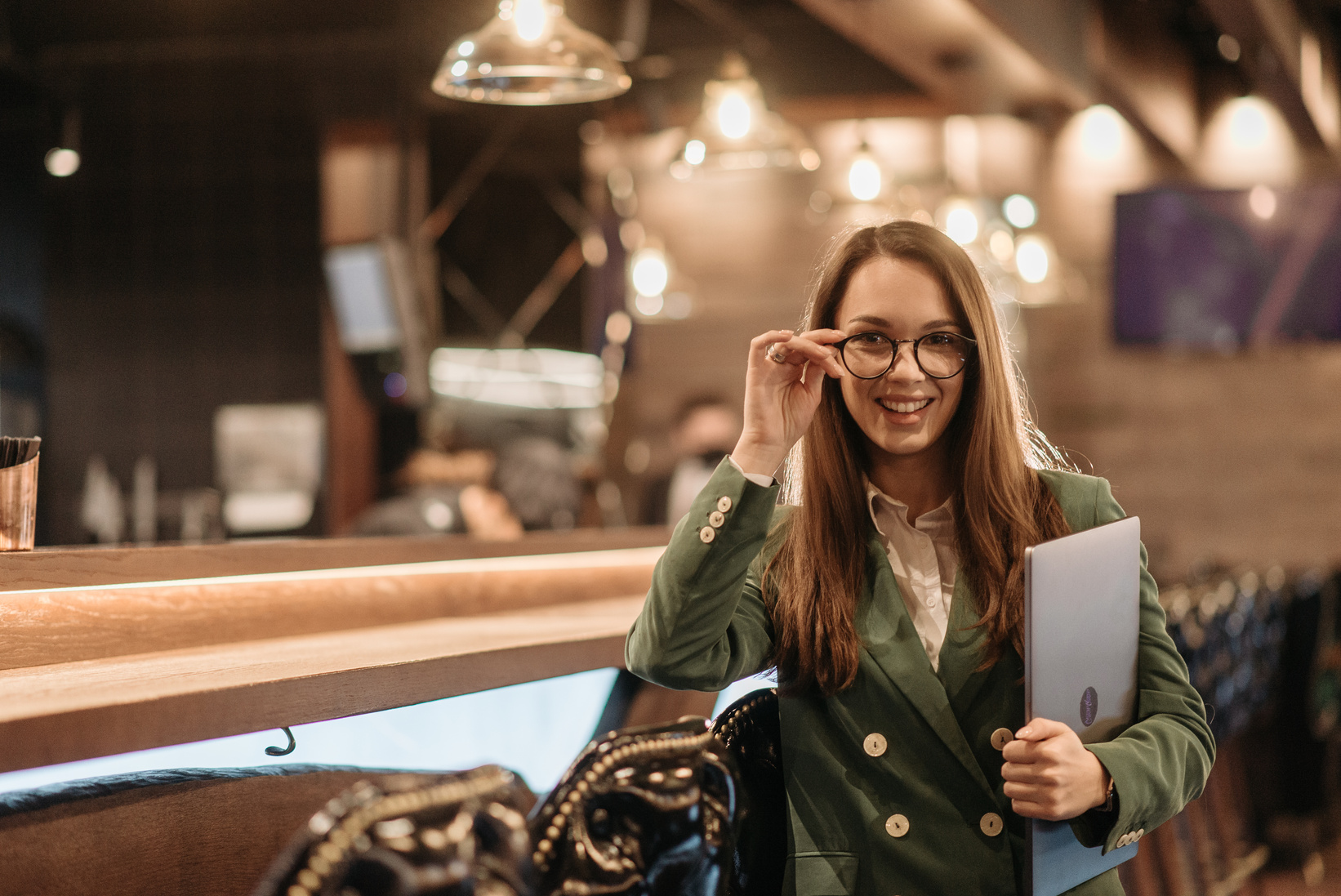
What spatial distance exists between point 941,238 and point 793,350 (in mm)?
243

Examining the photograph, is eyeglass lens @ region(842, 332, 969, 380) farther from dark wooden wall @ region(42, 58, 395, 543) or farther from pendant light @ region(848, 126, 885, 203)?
dark wooden wall @ region(42, 58, 395, 543)

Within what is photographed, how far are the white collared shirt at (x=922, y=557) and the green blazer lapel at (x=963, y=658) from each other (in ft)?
0.19

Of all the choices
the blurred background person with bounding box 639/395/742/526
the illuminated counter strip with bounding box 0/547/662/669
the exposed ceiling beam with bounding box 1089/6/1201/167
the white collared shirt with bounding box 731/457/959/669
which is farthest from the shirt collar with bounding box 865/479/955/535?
the exposed ceiling beam with bounding box 1089/6/1201/167

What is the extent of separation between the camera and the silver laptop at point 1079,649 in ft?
4.29

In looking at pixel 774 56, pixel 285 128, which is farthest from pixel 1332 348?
pixel 285 128

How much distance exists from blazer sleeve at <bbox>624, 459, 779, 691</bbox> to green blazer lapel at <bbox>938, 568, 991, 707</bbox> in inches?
9.6

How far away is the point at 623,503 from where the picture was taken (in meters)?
7.78

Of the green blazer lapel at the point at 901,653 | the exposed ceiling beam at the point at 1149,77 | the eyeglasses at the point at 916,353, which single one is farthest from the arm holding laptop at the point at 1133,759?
the exposed ceiling beam at the point at 1149,77

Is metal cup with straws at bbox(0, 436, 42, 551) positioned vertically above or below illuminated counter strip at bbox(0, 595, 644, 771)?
above

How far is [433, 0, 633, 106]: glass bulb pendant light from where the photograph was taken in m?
2.77

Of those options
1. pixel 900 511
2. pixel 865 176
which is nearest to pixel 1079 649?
pixel 900 511

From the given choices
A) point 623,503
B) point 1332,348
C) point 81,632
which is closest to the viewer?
point 81,632

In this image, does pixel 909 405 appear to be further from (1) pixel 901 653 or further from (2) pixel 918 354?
(1) pixel 901 653

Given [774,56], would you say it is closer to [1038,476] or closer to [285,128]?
[285,128]
